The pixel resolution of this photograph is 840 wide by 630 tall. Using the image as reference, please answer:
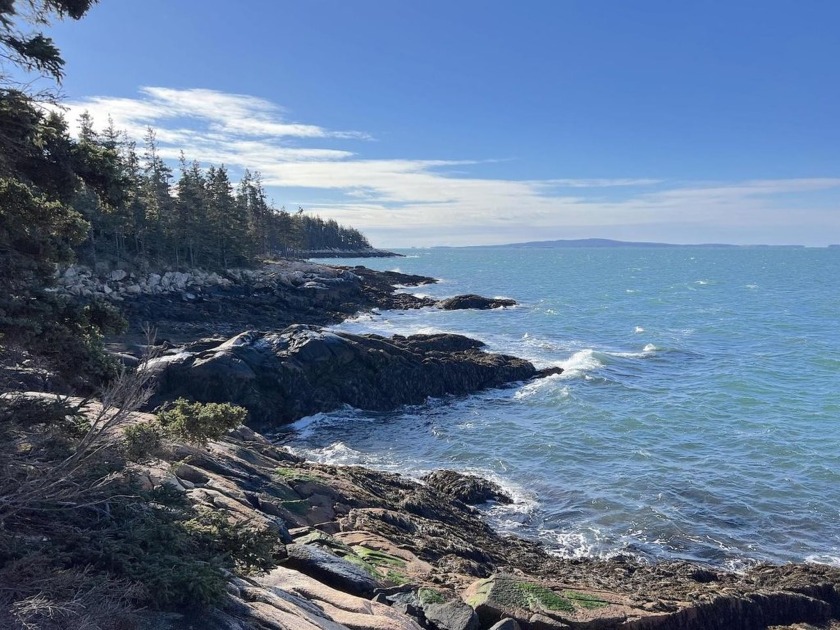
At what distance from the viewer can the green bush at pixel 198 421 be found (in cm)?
1252

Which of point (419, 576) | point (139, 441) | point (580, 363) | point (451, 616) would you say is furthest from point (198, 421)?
point (580, 363)

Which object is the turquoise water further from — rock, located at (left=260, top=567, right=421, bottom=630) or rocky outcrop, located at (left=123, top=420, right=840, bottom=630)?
rock, located at (left=260, top=567, right=421, bottom=630)

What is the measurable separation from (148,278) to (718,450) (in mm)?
46970

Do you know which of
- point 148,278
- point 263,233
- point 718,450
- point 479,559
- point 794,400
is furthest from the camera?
point 263,233

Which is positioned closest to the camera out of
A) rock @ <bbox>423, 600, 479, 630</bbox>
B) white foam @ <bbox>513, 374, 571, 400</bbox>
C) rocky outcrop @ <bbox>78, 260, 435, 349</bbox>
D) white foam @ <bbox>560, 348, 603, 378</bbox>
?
rock @ <bbox>423, 600, 479, 630</bbox>

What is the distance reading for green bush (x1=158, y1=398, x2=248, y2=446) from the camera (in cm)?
1252

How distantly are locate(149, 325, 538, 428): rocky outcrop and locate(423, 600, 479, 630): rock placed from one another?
58.2ft

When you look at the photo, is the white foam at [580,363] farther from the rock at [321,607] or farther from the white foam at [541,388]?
the rock at [321,607]

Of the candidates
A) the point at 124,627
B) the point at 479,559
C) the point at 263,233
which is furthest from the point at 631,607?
the point at 263,233

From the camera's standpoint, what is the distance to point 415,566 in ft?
38.0

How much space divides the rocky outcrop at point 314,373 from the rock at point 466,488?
9384 mm

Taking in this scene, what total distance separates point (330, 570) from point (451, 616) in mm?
2151

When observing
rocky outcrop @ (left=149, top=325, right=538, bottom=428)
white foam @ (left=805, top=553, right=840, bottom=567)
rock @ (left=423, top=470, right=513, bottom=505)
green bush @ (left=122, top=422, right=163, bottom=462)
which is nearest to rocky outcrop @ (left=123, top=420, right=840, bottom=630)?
green bush @ (left=122, top=422, right=163, bottom=462)

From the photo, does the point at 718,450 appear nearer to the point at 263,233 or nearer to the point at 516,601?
the point at 516,601
